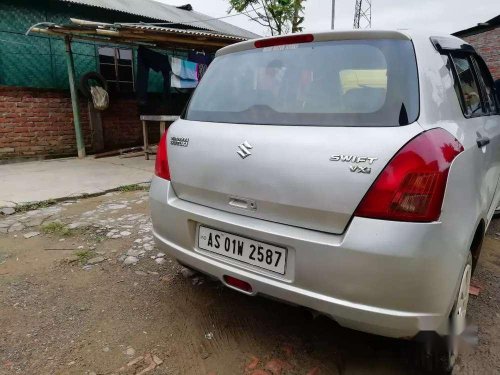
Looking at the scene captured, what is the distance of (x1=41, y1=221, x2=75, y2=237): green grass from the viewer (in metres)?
3.34

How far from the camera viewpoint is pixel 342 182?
137cm

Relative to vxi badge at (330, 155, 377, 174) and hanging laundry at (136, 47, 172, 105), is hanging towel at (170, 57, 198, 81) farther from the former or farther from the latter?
vxi badge at (330, 155, 377, 174)

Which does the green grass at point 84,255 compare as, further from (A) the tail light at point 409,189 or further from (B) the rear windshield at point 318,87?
(A) the tail light at point 409,189

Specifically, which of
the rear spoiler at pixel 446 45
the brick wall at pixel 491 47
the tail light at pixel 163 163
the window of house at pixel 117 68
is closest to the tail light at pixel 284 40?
the rear spoiler at pixel 446 45

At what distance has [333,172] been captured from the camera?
1384mm

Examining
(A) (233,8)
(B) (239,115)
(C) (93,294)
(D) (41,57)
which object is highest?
(A) (233,8)

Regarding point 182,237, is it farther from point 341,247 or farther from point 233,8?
point 233,8

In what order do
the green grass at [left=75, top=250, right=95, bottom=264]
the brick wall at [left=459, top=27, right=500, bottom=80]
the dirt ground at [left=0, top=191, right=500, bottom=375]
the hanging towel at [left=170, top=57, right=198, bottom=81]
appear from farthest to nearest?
the brick wall at [left=459, top=27, right=500, bottom=80] < the hanging towel at [left=170, top=57, right=198, bottom=81] < the green grass at [left=75, top=250, right=95, bottom=264] < the dirt ground at [left=0, top=191, right=500, bottom=375]

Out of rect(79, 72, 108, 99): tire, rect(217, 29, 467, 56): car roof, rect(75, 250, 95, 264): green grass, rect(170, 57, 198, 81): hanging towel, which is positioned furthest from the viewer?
rect(170, 57, 198, 81): hanging towel

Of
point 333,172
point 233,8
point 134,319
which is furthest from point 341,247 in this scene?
point 233,8

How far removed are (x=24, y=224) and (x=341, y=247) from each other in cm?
338

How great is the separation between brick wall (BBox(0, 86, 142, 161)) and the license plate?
6873 millimetres

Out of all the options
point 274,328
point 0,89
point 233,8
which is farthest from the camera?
point 233,8

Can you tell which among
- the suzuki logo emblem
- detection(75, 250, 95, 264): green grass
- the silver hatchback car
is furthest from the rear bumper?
detection(75, 250, 95, 264): green grass
